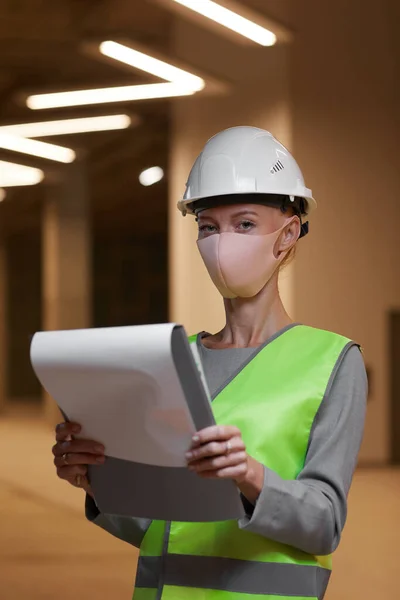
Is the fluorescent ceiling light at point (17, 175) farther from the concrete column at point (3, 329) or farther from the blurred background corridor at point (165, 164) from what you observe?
the concrete column at point (3, 329)

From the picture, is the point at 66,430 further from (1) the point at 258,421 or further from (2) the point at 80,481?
(1) the point at 258,421

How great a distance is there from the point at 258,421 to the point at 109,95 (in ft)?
19.4

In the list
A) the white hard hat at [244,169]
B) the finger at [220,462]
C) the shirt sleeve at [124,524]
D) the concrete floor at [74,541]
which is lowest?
the concrete floor at [74,541]

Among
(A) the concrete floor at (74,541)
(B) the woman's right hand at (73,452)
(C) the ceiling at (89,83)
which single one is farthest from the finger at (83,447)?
(C) the ceiling at (89,83)

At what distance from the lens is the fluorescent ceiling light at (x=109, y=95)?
22.8 feet

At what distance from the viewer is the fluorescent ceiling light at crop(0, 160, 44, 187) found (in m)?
6.93

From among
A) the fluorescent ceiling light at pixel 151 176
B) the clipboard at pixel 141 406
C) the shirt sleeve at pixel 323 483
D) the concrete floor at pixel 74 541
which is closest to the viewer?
the clipboard at pixel 141 406

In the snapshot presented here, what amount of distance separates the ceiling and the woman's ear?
531 cm

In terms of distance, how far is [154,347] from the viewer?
3.69 feet

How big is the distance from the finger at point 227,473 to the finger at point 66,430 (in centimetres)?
19

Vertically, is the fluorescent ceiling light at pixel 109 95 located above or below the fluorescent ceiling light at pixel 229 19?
below

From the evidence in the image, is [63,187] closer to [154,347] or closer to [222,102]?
[222,102]

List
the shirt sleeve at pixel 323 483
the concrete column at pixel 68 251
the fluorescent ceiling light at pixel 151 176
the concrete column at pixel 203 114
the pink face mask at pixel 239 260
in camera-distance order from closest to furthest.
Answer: the shirt sleeve at pixel 323 483, the pink face mask at pixel 239 260, the concrete column at pixel 203 114, the fluorescent ceiling light at pixel 151 176, the concrete column at pixel 68 251

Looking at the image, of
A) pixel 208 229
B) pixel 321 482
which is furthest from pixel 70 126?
pixel 321 482
